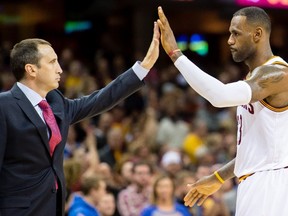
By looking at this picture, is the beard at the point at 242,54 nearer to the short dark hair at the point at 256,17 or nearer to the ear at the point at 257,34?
the ear at the point at 257,34

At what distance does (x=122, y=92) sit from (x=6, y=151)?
3.16 ft

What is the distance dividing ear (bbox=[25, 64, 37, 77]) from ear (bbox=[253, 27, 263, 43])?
1438 millimetres

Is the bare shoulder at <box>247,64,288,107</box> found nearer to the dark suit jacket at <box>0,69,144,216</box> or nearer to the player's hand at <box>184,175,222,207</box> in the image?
the player's hand at <box>184,175,222,207</box>

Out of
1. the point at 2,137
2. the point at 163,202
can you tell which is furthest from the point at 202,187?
the point at 163,202

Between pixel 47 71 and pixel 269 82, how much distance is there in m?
1.44

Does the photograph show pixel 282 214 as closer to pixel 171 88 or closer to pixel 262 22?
pixel 262 22

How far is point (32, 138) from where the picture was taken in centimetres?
520

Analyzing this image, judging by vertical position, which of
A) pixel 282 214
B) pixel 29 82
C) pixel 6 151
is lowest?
pixel 282 214

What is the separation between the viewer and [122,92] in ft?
18.7

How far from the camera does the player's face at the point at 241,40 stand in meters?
5.29

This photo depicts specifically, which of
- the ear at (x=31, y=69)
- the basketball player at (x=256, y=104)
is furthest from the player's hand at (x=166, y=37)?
the ear at (x=31, y=69)

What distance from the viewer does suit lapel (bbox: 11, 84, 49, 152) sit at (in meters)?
5.23

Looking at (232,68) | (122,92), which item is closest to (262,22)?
(122,92)

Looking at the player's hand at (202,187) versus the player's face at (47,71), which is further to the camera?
the player's hand at (202,187)
